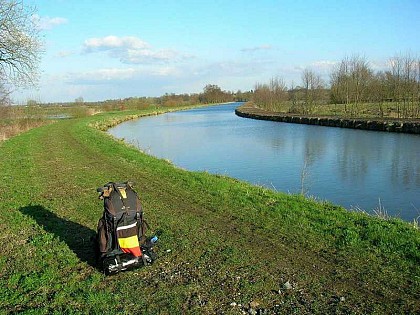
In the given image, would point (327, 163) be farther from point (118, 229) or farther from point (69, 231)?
point (118, 229)

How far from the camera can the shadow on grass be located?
581cm

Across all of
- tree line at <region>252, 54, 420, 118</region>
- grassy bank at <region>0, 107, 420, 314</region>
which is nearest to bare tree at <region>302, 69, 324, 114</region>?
tree line at <region>252, 54, 420, 118</region>

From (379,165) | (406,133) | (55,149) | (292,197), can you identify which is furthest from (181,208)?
(406,133)

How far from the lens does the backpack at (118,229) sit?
4.90m

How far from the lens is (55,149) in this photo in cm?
1947

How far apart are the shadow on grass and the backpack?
577 mm

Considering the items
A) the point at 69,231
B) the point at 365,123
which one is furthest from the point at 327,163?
the point at 365,123

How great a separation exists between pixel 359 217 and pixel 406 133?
23062mm

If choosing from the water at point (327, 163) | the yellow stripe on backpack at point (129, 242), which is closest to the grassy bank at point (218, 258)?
the yellow stripe on backpack at point (129, 242)

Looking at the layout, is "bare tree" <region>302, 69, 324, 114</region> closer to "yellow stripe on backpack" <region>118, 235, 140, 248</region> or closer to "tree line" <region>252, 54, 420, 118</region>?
"tree line" <region>252, 54, 420, 118</region>

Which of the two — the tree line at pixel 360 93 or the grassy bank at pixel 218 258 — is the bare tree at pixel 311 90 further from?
the grassy bank at pixel 218 258

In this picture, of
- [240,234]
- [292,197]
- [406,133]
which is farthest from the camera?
[406,133]

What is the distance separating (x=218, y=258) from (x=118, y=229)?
1.53m

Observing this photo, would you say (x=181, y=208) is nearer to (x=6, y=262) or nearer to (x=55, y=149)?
(x=6, y=262)
